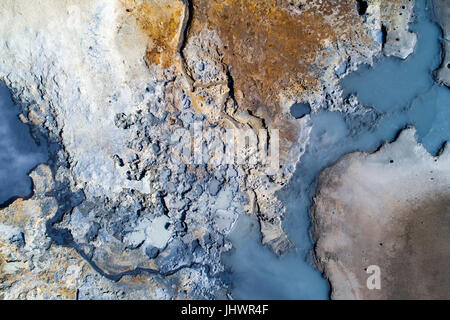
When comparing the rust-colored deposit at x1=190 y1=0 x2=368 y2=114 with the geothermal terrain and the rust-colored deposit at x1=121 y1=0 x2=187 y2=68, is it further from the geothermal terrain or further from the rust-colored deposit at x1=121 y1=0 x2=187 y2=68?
the rust-colored deposit at x1=121 y1=0 x2=187 y2=68

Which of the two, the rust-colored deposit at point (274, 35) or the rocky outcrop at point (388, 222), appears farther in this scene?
the rust-colored deposit at point (274, 35)

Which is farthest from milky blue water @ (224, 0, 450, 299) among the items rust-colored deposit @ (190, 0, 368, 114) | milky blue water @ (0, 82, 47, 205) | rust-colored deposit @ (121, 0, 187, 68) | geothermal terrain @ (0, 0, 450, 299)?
milky blue water @ (0, 82, 47, 205)

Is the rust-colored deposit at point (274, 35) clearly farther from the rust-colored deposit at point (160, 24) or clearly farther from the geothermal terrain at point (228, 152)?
the rust-colored deposit at point (160, 24)

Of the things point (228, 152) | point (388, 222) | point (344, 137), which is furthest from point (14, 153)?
point (388, 222)

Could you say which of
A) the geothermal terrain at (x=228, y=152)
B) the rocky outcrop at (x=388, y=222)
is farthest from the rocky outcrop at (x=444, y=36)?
the rocky outcrop at (x=388, y=222)

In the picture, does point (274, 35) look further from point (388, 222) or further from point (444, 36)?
point (388, 222)
